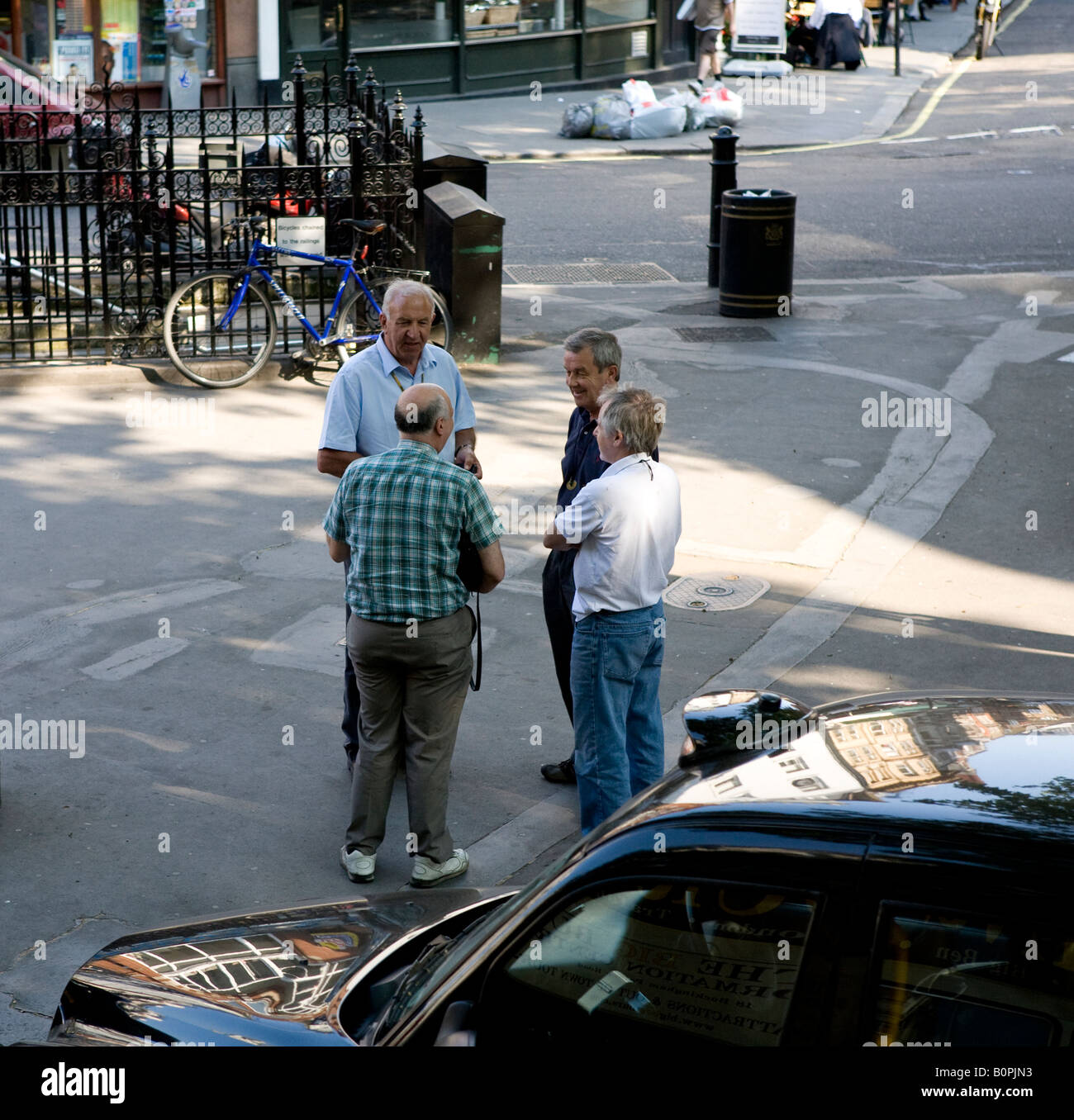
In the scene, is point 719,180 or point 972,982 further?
point 719,180

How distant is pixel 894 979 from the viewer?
2.30 m

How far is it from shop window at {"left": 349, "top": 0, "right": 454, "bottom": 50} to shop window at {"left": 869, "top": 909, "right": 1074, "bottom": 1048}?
2599 cm

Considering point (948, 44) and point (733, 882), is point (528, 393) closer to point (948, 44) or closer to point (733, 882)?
point (733, 882)

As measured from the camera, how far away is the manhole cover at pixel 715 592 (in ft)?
25.8

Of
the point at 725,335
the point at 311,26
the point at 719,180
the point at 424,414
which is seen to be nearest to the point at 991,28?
the point at 311,26

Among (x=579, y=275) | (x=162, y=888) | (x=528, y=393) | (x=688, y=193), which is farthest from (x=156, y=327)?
(x=688, y=193)

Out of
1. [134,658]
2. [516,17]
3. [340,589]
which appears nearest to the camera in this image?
[134,658]

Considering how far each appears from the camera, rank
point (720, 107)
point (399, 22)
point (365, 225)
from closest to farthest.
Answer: point (365, 225)
point (399, 22)
point (720, 107)

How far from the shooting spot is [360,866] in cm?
525

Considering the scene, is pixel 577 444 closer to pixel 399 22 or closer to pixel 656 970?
pixel 656 970

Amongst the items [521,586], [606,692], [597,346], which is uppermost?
[597,346]

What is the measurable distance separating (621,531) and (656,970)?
2541 mm

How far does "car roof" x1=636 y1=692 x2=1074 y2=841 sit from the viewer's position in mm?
2430

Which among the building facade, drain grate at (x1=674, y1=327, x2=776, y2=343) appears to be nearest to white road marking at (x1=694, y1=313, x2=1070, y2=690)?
drain grate at (x1=674, y1=327, x2=776, y2=343)
